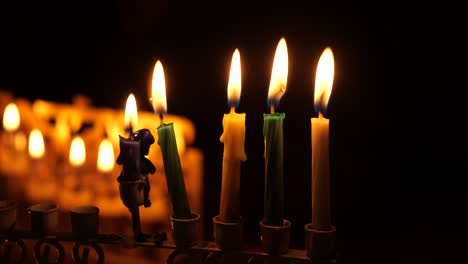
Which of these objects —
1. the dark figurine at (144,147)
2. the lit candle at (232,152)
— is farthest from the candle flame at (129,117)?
the lit candle at (232,152)

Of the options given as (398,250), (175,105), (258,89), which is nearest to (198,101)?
(175,105)

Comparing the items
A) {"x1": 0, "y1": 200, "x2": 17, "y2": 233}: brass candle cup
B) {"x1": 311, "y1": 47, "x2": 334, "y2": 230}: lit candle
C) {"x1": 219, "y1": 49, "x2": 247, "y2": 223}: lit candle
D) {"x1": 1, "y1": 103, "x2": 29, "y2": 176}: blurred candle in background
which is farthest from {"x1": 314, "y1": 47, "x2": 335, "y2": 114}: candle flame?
{"x1": 1, "y1": 103, "x2": 29, "y2": 176}: blurred candle in background

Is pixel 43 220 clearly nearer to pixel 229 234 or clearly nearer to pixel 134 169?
pixel 134 169

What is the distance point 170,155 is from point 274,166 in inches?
6.0

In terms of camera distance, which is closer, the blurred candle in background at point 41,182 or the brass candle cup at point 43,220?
the brass candle cup at point 43,220

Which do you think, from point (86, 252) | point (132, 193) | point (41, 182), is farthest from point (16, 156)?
point (132, 193)

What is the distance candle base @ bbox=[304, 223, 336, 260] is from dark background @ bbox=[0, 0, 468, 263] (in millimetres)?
879

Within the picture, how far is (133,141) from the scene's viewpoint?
0.70 m

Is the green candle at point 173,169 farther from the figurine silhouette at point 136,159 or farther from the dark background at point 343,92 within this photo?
the dark background at point 343,92

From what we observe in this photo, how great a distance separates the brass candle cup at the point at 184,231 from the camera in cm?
70

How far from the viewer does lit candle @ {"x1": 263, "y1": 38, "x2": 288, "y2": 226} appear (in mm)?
657

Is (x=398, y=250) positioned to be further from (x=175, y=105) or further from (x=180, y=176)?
(x=180, y=176)

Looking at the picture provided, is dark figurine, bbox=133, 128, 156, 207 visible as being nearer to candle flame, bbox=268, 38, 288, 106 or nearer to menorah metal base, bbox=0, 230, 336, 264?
menorah metal base, bbox=0, 230, 336, 264

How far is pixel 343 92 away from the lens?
1488 millimetres
